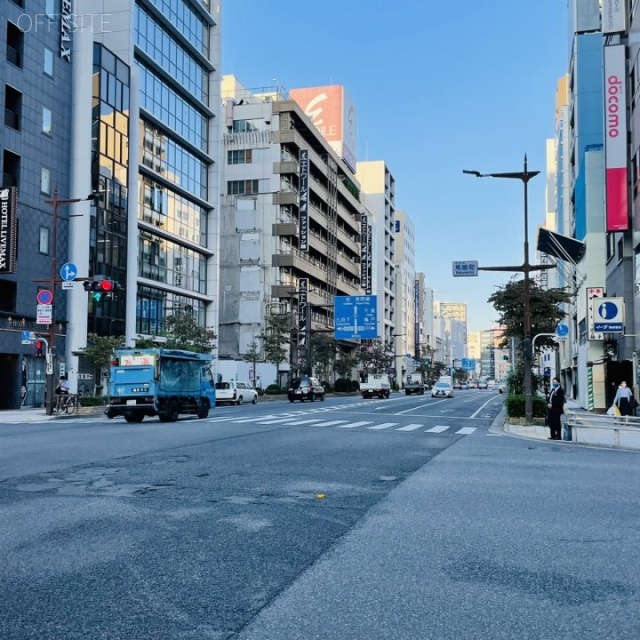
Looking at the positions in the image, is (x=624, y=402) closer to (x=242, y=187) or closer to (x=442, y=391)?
(x=442, y=391)

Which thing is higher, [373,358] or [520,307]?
[520,307]

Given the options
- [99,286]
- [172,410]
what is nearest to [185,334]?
[99,286]

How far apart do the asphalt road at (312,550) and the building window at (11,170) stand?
97.5 feet

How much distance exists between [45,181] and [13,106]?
4.31 metres

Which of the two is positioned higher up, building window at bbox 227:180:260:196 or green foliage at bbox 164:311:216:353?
building window at bbox 227:180:260:196

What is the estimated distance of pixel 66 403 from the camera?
31297 mm

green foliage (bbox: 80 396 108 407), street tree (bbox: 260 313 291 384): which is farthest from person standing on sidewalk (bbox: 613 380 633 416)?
street tree (bbox: 260 313 291 384)

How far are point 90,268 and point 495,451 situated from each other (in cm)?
3328

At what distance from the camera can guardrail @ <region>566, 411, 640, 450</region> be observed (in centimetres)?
1847

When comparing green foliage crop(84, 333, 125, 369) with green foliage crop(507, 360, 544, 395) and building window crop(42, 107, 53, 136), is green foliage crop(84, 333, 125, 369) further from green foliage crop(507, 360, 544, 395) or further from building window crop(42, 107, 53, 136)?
green foliage crop(507, 360, 544, 395)

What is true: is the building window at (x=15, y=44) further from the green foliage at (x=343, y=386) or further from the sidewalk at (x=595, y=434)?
the green foliage at (x=343, y=386)

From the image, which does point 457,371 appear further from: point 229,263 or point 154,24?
point 154,24

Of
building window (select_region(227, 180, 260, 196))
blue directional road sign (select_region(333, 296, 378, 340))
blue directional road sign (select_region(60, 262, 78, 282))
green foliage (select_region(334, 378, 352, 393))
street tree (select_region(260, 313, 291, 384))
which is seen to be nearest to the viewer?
blue directional road sign (select_region(60, 262, 78, 282))

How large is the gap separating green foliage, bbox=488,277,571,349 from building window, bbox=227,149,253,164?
153 feet
